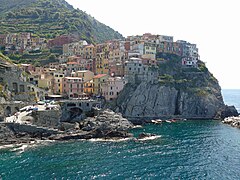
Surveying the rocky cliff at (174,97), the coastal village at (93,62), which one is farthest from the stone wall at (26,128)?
the rocky cliff at (174,97)

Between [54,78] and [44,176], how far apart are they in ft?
194

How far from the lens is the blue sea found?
42.9 meters

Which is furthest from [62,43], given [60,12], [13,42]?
[60,12]

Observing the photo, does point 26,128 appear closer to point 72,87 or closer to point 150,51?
point 72,87

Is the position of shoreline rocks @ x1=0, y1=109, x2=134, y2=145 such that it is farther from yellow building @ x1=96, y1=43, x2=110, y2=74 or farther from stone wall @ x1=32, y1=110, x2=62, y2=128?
yellow building @ x1=96, y1=43, x2=110, y2=74

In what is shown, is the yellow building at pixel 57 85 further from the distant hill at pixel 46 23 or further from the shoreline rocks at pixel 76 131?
the distant hill at pixel 46 23

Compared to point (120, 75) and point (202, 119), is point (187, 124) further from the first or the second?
point (120, 75)

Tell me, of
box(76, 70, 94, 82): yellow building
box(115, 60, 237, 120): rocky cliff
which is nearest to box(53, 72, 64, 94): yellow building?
box(76, 70, 94, 82): yellow building

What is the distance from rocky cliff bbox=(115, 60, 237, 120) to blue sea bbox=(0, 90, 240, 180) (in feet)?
95.0

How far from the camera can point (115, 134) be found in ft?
226

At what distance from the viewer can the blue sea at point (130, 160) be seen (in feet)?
141

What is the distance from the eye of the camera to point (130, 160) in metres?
50.0

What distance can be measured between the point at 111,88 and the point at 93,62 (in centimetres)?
2684

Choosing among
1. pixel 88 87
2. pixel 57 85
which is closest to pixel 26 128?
pixel 57 85
